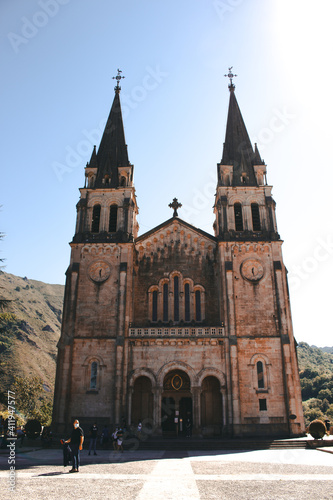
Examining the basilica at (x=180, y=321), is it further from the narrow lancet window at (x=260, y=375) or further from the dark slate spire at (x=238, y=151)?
the dark slate spire at (x=238, y=151)

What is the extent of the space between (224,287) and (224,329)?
3508 millimetres

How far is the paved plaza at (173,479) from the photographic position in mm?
10406

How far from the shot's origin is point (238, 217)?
122 ft

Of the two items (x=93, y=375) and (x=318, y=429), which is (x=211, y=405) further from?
(x=93, y=375)

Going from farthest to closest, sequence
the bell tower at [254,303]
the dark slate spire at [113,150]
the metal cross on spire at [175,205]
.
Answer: the dark slate spire at [113,150] < the metal cross on spire at [175,205] < the bell tower at [254,303]

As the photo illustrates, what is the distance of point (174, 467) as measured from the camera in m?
16.3

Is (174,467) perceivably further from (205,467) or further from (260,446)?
(260,446)

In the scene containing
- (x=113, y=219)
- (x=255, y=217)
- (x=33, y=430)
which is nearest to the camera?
(x=33, y=430)

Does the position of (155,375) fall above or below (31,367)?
below

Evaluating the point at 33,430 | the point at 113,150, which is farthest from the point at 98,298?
the point at 113,150

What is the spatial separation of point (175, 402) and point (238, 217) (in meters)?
17.0

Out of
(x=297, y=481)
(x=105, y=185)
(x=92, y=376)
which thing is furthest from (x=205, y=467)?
(x=105, y=185)

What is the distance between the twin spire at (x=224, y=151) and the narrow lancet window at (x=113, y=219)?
2.25 metres

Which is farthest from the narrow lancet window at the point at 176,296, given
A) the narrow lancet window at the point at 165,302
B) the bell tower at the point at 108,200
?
the bell tower at the point at 108,200
